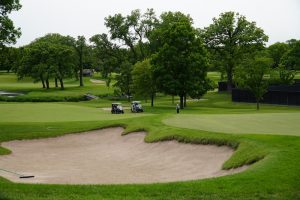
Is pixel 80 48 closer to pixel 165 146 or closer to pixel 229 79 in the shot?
pixel 229 79

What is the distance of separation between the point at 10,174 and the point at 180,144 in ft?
31.0

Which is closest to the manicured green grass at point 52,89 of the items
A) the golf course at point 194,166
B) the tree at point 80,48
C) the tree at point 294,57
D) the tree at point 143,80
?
the tree at point 80,48

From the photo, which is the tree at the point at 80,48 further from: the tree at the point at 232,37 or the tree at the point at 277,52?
Result: the tree at the point at 277,52

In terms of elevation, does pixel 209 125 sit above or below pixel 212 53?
below

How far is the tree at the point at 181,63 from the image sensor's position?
62.6 metres

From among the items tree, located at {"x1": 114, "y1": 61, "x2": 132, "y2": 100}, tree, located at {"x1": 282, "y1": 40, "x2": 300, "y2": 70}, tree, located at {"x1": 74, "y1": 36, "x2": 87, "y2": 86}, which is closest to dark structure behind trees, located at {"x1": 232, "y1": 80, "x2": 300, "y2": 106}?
tree, located at {"x1": 114, "y1": 61, "x2": 132, "y2": 100}

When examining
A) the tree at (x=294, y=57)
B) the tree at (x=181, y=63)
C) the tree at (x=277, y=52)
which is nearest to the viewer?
the tree at (x=181, y=63)

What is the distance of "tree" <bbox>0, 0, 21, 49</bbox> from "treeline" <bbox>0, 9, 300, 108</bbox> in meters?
1.32

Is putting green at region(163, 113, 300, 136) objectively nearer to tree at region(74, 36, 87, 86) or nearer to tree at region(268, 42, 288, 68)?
tree at region(74, 36, 87, 86)

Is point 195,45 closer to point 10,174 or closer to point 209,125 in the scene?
point 209,125

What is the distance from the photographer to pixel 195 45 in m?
64.2

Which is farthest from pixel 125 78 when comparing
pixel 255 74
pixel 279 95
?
pixel 279 95

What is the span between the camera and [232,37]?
8894 cm

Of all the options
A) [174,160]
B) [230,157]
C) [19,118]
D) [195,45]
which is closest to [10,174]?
[174,160]
